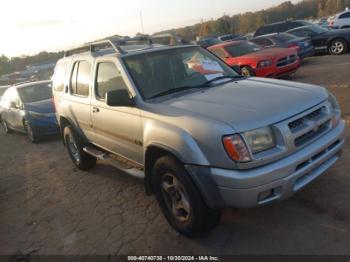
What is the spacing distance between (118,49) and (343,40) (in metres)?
14.0

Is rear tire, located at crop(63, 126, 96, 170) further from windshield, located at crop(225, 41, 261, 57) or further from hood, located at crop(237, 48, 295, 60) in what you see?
windshield, located at crop(225, 41, 261, 57)

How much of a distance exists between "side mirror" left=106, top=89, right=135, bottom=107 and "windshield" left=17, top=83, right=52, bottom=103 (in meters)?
6.75

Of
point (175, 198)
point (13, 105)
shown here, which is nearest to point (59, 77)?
→ point (175, 198)

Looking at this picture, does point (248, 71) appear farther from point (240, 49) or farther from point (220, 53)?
point (220, 53)

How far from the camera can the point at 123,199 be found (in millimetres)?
5012

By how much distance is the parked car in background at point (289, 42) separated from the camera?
14979 mm

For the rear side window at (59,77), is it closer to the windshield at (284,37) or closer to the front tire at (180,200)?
the front tire at (180,200)

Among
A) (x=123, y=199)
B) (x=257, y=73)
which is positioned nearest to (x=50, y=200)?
(x=123, y=199)

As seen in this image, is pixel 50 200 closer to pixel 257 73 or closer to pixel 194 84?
pixel 194 84

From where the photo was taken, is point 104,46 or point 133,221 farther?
point 104,46

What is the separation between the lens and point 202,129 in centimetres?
322

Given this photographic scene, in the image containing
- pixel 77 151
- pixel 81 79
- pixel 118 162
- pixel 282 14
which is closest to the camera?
pixel 118 162

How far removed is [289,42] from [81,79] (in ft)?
38.3

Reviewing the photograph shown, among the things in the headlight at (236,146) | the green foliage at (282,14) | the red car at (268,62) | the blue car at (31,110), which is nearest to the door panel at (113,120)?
the headlight at (236,146)
